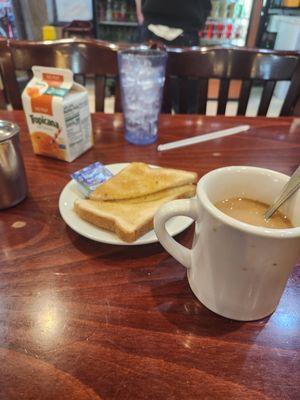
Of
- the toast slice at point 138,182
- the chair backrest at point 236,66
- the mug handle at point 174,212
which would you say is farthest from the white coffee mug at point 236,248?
the chair backrest at point 236,66

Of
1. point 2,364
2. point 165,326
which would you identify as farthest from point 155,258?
point 2,364

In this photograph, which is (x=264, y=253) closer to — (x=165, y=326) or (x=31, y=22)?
(x=165, y=326)

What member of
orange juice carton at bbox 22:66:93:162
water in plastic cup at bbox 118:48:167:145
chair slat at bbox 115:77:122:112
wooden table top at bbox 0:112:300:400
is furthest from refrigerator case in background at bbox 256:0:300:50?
wooden table top at bbox 0:112:300:400

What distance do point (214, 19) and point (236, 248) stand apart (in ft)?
12.0

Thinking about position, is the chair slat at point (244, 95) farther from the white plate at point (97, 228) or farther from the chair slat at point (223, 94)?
the white plate at point (97, 228)

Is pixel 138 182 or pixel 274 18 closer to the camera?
pixel 138 182

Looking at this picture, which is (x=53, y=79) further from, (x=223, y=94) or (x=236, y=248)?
(x=223, y=94)

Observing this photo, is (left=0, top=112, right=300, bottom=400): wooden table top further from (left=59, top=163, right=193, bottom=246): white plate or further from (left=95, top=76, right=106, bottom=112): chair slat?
(left=95, top=76, right=106, bottom=112): chair slat

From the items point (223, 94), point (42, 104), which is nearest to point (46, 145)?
point (42, 104)

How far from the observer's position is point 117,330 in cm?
34

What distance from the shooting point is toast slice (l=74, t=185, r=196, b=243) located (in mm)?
432

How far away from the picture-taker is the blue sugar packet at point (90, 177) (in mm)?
520

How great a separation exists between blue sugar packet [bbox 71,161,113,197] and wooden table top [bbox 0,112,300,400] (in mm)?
61

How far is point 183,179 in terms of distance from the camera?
1.80 feet
